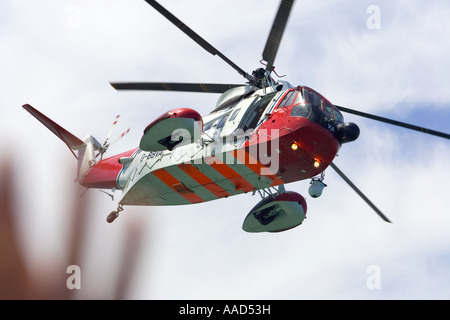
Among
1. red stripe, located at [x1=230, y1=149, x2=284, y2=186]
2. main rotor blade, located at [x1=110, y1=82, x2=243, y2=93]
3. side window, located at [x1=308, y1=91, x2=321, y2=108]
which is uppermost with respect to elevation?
main rotor blade, located at [x1=110, y1=82, x2=243, y2=93]

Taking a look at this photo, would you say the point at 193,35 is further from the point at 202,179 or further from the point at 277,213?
the point at 277,213

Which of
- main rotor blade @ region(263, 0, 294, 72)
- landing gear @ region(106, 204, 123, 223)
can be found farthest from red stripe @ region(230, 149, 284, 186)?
landing gear @ region(106, 204, 123, 223)

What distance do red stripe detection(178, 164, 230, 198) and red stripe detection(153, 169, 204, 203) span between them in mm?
585

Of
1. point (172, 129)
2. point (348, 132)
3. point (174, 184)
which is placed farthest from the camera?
point (174, 184)

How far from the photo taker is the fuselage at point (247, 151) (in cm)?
1475

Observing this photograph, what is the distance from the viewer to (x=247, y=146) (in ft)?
49.1

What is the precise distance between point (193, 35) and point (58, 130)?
7420mm

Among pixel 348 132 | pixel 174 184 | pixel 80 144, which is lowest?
pixel 174 184

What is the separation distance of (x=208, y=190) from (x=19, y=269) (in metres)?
6.98

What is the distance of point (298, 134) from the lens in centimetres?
1457

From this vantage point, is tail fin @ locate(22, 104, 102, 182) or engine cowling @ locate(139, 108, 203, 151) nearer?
engine cowling @ locate(139, 108, 203, 151)

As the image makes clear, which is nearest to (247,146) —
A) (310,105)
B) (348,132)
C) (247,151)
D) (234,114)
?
(247,151)

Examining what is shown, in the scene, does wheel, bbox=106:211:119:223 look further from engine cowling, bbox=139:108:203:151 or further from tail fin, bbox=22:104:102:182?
engine cowling, bbox=139:108:203:151

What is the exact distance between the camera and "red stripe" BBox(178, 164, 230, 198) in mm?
15984
